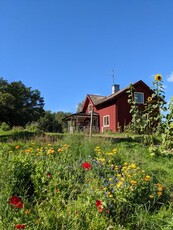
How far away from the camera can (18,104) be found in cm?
4628

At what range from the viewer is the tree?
135 ft

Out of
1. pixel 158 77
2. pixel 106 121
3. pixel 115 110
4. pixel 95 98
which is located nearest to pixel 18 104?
pixel 95 98

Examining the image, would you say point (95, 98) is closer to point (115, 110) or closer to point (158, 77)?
point (115, 110)

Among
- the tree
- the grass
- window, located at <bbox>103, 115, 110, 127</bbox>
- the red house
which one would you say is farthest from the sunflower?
the tree

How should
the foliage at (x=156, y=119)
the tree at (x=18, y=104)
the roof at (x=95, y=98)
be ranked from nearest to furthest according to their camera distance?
the foliage at (x=156, y=119) < the roof at (x=95, y=98) < the tree at (x=18, y=104)

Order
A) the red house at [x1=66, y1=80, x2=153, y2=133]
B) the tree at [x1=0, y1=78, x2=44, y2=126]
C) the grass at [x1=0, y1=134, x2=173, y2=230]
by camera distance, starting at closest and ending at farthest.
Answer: the grass at [x1=0, y1=134, x2=173, y2=230], the red house at [x1=66, y1=80, x2=153, y2=133], the tree at [x1=0, y1=78, x2=44, y2=126]

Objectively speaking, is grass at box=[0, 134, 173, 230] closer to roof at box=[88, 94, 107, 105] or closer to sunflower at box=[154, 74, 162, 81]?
sunflower at box=[154, 74, 162, 81]

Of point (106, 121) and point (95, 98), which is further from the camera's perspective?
point (95, 98)

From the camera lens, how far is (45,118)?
177 ft

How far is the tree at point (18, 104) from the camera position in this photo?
41.2 meters

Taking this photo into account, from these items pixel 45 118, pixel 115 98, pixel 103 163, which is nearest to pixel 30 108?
pixel 45 118

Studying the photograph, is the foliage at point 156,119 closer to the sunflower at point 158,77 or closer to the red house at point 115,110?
the sunflower at point 158,77

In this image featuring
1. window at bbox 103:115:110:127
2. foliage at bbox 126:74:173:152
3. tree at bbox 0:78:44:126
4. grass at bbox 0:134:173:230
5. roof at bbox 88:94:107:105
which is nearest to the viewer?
grass at bbox 0:134:173:230

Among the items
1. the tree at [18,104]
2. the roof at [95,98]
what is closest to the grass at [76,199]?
the roof at [95,98]
